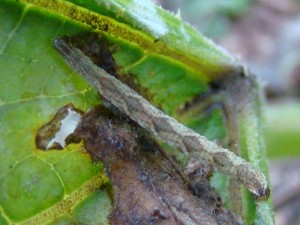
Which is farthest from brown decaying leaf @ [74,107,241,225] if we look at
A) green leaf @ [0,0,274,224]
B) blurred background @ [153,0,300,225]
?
blurred background @ [153,0,300,225]

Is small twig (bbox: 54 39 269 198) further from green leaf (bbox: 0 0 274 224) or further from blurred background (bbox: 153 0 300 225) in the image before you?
blurred background (bbox: 153 0 300 225)

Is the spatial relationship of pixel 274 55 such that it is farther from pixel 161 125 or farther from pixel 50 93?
pixel 50 93

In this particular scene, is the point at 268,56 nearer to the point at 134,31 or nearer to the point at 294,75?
the point at 294,75

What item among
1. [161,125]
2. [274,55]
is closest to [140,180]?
[161,125]

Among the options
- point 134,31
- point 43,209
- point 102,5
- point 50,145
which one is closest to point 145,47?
point 134,31

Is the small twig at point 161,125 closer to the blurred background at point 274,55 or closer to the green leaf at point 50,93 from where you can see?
the green leaf at point 50,93
